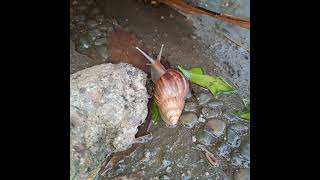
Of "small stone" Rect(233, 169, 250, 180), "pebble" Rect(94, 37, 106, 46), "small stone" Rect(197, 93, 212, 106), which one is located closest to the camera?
"small stone" Rect(233, 169, 250, 180)

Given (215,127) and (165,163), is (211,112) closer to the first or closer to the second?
(215,127)

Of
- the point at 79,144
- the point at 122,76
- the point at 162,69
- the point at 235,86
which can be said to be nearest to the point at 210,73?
the point at 235,86

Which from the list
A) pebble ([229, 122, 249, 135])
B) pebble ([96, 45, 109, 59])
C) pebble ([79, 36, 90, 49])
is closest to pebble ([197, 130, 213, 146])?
pebble ([229, 122, 249, 135])

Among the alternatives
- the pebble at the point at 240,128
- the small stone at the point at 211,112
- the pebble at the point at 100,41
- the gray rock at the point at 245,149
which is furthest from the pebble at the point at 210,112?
the pebble at the point at 100,41

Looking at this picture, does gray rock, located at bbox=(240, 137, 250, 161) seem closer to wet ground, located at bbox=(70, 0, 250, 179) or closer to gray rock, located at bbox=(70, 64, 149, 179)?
wet ground, located at bbox=(70, 0, 250, 179)

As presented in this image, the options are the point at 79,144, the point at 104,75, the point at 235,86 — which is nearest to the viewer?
the point at 79,144

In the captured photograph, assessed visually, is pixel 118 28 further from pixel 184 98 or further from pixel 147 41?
pixel 184 98
